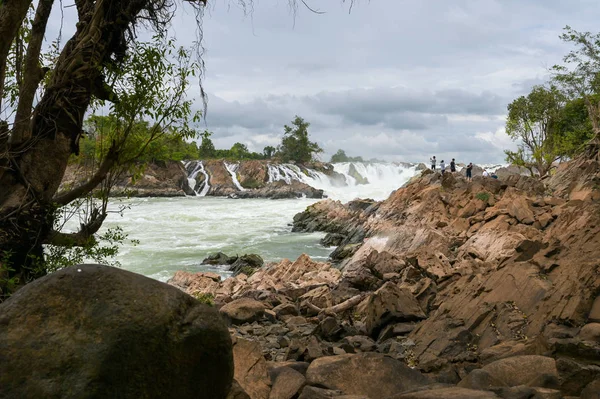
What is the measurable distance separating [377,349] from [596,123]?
21452mm

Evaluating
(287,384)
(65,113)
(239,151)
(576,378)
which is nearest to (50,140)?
(65,113)

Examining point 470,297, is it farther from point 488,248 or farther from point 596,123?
point 596,123

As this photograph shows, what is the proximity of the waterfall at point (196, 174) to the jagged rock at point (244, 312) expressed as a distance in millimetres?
49004

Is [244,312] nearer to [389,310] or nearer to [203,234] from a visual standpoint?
[389,310]

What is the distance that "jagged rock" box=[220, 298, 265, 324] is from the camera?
10.0 m

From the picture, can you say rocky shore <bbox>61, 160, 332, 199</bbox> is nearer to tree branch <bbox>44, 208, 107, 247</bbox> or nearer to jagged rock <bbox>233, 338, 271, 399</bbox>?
tree branch <bbox>44, 208, 107, 247</bbox>

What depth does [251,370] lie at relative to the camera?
16.5ft

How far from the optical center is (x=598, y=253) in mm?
7855

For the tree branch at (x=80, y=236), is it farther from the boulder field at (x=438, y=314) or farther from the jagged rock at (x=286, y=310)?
the jagged rock at (x=286, y=310)

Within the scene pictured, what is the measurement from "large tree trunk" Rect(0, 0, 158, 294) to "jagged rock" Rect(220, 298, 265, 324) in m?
5.01

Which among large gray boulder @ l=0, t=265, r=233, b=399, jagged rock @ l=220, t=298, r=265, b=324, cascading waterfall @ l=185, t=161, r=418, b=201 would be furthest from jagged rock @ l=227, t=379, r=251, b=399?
Result: cascading waterfall @ l=185, t=161, r=418, b=201

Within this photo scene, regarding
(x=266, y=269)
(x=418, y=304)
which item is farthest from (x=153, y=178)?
(x=418, y=304)

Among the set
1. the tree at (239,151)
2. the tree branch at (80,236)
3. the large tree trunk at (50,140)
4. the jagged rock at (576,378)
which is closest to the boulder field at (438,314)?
the jagged rock at (576,378)

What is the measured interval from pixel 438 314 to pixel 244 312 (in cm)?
408
